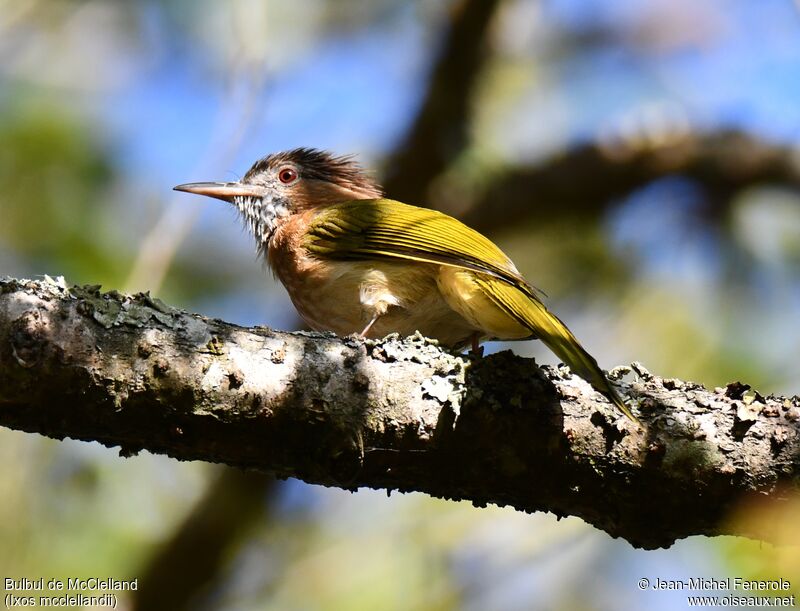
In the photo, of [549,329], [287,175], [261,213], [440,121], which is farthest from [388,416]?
[440,121]

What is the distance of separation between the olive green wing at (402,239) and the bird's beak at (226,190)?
0.73m

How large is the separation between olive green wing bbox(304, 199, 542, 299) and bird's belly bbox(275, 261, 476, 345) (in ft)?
0.29

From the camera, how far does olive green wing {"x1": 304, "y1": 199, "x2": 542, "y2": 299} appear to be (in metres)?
4.19

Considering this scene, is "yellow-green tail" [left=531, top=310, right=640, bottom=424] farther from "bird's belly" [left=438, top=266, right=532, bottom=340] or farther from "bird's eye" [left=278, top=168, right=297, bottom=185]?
"bird's eye" [left=278, top=168, right=297, bottom=185]

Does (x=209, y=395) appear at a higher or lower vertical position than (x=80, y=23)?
lower

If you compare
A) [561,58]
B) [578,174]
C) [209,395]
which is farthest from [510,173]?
[209,395]

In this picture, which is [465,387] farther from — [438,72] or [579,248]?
Result: [579,248]

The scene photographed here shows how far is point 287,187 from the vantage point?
6.00 m

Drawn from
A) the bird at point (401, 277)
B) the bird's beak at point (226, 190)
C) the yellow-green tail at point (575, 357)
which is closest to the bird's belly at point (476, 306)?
the bird at point (401, 277)

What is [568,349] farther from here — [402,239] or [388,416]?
[402,239]

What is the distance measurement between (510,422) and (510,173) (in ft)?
14.2

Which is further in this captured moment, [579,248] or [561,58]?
[561,58]

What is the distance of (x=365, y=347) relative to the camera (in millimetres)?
3311

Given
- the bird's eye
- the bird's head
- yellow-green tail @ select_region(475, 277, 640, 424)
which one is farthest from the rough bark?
yellow-green tail @ select_region(475, 277, 640, 424)
